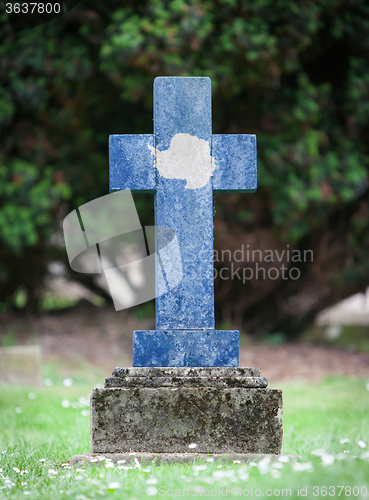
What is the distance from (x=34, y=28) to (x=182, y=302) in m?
5.16

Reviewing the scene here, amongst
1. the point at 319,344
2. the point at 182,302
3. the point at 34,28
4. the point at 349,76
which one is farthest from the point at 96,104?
the point at 319,344

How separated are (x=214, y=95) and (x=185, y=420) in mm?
4766

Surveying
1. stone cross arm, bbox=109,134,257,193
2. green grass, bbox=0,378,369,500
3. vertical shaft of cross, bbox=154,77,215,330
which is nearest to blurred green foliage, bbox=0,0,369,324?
green grass, bbox=0,378,369,500

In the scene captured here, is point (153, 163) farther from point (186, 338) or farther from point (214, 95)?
point (214, 95)

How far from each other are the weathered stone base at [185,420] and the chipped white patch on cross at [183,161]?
1.20 m

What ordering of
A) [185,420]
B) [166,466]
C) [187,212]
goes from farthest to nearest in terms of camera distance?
[187,212] < [185,420] < [166,466]

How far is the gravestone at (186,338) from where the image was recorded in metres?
2.47

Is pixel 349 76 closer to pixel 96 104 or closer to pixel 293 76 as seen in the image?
pixel 293 76

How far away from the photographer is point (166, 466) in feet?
7.55

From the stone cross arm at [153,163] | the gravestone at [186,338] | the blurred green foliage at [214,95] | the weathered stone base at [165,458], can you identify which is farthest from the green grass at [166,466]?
the blurred green foliage at [214,95]

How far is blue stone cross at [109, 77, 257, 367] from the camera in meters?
2.78

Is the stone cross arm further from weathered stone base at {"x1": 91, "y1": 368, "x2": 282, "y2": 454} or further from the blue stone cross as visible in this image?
weathered stone base at {"x1": 91, "y1": 368, "x2": 282, "y2": 454}

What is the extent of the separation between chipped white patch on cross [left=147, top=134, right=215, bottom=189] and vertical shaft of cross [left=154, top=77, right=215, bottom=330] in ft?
0.07

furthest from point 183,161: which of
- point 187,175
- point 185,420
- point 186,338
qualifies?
point 185,420
